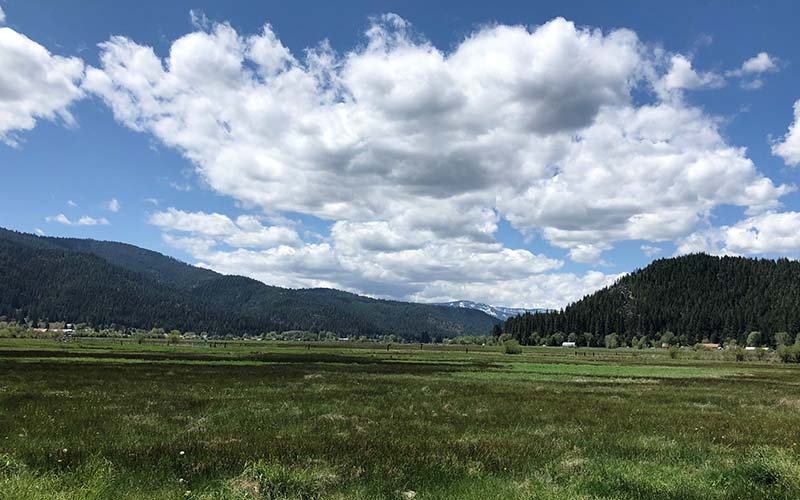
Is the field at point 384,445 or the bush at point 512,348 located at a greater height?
the field at point 384,445

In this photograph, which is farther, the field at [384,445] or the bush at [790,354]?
the bush at [790,354]

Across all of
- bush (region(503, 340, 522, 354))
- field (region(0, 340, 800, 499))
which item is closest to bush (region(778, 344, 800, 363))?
bush (region(503, 340, 522, 354))

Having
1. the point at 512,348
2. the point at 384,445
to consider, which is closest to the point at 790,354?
the point at 512,348

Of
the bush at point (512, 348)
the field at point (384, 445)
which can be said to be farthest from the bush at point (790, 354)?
the field at point (384, 445)

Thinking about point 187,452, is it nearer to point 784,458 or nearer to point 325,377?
point 784,458

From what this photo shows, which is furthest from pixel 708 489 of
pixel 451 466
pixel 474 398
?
pixel 474 398

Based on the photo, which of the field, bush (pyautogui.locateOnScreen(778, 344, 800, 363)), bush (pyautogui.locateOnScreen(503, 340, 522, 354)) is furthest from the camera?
bush (pyautogui.locateOnScreen(503, 340, 522, 354))

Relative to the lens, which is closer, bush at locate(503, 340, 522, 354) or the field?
the field

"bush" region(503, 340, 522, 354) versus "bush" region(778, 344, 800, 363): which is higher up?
"bush" region(778, 344, 800, 363)

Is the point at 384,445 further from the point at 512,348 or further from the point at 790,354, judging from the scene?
the point at 790,354

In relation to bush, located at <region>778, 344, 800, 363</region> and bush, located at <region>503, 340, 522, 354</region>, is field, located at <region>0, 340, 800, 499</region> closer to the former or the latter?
bush, located at <region>503, 340, 522, 354</region>

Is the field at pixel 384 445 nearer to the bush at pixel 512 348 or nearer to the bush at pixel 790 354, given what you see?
the bush at pixel 512 348

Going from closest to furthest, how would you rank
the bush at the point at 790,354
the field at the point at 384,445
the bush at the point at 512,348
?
the field at the point at 384,445 → the bush at the point at 790,354 → the bush at the point at 512,348

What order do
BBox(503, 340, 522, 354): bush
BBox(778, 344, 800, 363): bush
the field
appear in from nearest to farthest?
the field, BBox(778, 344, 800, 363): bush, BBox(503, 340, 522, 354): bush
